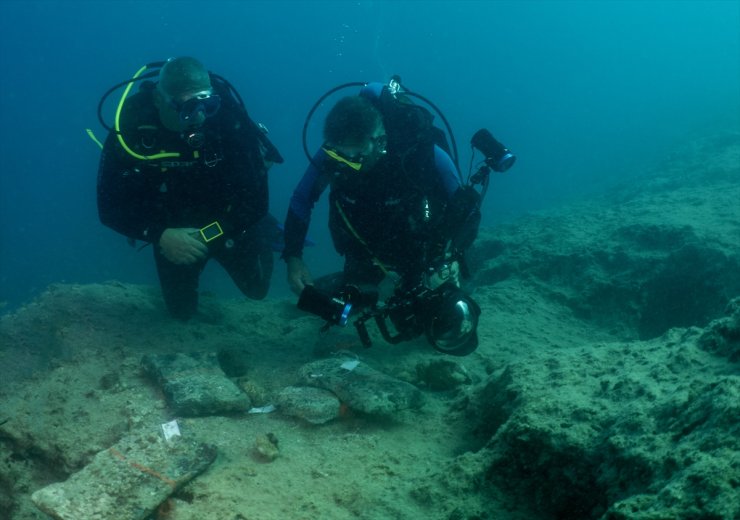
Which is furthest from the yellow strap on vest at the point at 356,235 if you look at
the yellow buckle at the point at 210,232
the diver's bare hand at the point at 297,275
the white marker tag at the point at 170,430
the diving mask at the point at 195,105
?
the white marker tag at the point at 170,430

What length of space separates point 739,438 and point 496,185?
3270 cm

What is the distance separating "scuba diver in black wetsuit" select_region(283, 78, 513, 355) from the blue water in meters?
9.26

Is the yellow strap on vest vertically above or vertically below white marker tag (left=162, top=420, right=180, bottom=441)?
above

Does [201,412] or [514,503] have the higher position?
[514,503]

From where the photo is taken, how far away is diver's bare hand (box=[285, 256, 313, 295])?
444 centimetres

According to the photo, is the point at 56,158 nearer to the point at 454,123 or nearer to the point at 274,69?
the point at 274,69

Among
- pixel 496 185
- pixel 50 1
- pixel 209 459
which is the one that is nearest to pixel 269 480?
pixel 209 459

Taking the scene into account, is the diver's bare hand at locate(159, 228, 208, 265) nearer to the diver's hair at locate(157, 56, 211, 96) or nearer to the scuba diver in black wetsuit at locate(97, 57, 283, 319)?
the scuba diver in black wetsuit at locate(97, 57, 283, 319)

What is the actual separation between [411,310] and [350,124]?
1702 mm

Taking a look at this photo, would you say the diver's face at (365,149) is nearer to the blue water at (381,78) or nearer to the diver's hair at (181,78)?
the diver's hair at (181,78)

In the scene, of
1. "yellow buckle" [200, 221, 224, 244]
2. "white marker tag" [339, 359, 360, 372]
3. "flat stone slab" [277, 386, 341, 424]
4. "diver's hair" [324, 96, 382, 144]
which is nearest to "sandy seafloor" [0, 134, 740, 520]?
"flat stone slab" [277, 386, 341, 424]

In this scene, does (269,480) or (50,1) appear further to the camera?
(50,1)

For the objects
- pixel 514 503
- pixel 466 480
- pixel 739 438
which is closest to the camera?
pixel 739 438

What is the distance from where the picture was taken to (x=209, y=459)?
2.77 metres
